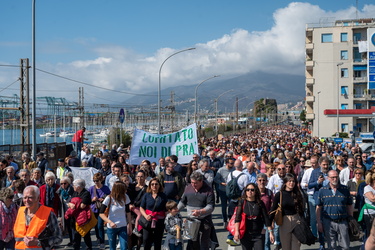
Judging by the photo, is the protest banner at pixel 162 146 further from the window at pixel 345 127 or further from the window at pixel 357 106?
the window at pixel 357 106

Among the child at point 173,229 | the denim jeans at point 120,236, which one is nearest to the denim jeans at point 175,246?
the child at point 173,229

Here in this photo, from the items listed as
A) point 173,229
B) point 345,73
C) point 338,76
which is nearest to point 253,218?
point 173,229

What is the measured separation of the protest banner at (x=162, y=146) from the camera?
13.3 metres

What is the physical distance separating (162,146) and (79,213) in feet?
18.4

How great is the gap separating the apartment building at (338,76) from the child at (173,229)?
186ft

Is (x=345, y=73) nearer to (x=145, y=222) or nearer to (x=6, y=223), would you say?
(x=145, y=222)

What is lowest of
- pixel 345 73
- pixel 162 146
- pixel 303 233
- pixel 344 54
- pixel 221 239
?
pixel 221 239

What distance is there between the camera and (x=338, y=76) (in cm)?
6150

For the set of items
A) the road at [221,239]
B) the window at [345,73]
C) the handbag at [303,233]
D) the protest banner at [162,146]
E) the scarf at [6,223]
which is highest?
the window at [345,73]

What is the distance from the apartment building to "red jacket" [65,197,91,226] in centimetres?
5633

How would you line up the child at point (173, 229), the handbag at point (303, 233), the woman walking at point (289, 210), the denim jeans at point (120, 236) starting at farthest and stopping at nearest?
the denim jeans at point (120, 236) → the child at point (173, 229) → the woman walking at point (289, 210) → the handbag at point (303, 233)

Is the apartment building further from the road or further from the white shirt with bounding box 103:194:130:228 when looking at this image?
the white shirt with bounding box 103:194:130:228

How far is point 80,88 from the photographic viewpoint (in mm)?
62062

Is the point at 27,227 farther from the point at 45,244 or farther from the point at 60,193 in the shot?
the point at 60,193
